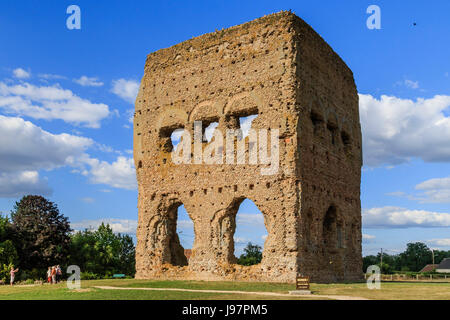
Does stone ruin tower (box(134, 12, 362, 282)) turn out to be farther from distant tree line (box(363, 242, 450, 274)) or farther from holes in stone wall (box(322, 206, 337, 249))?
distant tree line (box(363, 242, 450, 274))

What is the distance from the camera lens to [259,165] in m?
18.0

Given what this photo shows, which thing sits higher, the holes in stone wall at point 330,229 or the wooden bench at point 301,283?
the holes in stone wall at point 330,229

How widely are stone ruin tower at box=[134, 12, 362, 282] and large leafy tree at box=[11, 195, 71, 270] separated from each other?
9.11 metres

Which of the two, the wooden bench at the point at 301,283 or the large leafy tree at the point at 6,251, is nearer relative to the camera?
the wooden bench at the point at 301,283

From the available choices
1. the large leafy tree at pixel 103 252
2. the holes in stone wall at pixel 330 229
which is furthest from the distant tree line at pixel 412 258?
the holes in stone wall at pixel 330 229

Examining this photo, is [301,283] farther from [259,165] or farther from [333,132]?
[333,132]

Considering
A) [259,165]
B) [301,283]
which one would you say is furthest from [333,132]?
[301,283]

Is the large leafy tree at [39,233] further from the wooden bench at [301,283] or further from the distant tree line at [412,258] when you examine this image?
the distant tree line at [412,258]

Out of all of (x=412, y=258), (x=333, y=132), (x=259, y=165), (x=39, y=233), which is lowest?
(x=412, y=258)

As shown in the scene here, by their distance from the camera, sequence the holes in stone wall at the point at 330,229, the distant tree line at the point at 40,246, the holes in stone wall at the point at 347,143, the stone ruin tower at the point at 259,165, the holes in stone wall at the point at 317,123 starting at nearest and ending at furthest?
the stone ruin tower at the point at 259,165, the holes in stone wall at the point at 317,123, the holes in stone wall at the point at 330,229, the holes in stone wall at the point at 347,143, the distant tree line at the point at 40,246

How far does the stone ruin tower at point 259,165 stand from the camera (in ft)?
57.3

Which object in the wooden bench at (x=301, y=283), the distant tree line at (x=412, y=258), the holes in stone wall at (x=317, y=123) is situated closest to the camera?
the wooden bench at (x=301, y=283)

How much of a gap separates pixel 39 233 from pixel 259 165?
1569 cm

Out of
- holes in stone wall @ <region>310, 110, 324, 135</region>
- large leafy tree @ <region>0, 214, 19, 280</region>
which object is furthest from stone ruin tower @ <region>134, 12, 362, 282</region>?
large leafy tree @ <region>0, 214, 19, 280</region>
